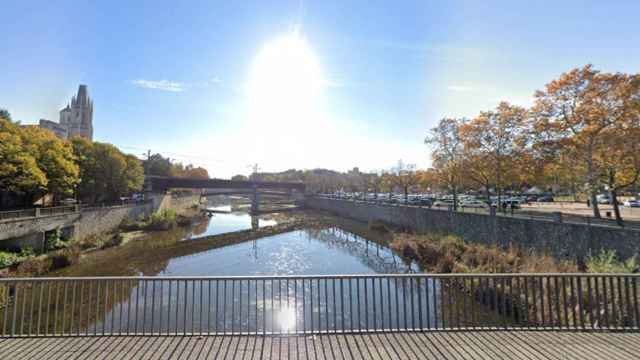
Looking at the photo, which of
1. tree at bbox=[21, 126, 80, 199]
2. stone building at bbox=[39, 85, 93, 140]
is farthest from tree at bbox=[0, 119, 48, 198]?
stone building at bbox=[39, 85, 93, 140]

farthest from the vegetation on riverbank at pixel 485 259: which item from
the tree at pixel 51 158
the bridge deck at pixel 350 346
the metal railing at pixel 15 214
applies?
the tree at pixel 51 158

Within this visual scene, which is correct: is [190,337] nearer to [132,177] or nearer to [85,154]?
[85,154]

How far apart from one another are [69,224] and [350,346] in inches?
1123

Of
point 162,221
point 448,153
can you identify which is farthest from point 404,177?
point 162,221

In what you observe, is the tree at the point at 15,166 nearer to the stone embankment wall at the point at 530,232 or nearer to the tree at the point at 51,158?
the tree at the point at 51,158

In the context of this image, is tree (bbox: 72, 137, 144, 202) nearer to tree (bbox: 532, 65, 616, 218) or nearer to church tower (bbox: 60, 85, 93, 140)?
tree (bbox: 532, 65, 616, 218)

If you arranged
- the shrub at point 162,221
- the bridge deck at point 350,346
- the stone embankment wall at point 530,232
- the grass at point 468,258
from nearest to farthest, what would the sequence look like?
the bridge deck at point 350,346 → the grass at point 468,258 → the stone embankment wall at point 530,232 → the shrub at point 162,221

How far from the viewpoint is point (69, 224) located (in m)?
25.2

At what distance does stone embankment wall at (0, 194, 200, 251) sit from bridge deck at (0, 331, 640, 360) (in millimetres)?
18986

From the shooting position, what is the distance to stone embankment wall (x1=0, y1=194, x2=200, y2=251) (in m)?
19.6

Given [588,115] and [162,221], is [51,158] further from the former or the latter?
[588,115]

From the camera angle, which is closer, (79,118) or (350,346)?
(350,346)

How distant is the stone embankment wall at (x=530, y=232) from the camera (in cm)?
1426

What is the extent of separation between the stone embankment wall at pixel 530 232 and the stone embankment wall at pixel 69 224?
30.5 metres
